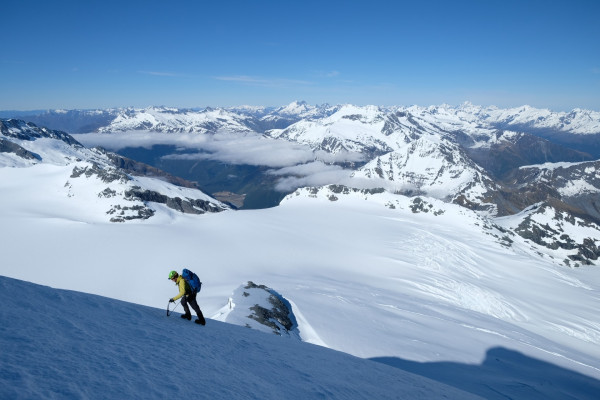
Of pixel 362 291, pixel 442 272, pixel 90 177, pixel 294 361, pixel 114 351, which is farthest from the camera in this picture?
pixel 90 177

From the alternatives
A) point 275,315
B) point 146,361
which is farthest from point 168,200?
point 146,361

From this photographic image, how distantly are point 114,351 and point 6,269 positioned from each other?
265ft

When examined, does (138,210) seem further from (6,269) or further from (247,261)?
(247,261)

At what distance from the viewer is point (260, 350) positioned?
11.8 metres

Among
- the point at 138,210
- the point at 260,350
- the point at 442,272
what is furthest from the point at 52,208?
the point at 260,350

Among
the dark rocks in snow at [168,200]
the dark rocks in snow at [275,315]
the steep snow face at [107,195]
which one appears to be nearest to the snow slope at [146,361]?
the dark rocks in snow at [275,315]

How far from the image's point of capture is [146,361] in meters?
7.58

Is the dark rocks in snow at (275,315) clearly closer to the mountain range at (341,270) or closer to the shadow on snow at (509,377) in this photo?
the mountain range at (341,270)

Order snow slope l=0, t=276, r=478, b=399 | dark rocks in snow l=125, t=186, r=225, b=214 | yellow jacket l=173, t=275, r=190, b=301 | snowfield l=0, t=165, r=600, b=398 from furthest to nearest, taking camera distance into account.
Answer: dark rocks in snow l=125, t=186, r=225, b=214 → snowfield l=0, t=165, r=600, b=398 → yellow jacket l=173, t=275, r=190, b=301 → snow slope l=0, t=276, r=478, b=399

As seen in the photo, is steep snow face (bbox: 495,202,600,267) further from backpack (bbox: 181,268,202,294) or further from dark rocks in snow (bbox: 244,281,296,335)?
backpack (bbox: 181,268,202,294)

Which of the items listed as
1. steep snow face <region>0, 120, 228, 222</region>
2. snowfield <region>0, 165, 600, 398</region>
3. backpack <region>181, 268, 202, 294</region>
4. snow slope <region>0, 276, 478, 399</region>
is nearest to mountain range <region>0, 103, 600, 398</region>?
snow slope <region>0, 276, 478, 399</region>

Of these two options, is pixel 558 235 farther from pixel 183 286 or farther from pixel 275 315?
pixel 183 286

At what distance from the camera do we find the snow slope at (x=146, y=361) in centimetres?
585

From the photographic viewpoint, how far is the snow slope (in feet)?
19.2
